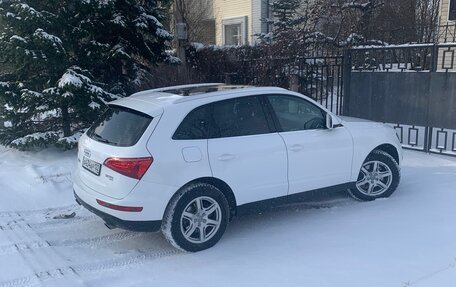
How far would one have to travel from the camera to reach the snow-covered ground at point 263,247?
12.5 feet

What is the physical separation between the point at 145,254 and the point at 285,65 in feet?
22.3

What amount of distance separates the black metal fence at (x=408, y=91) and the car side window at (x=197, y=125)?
476cm

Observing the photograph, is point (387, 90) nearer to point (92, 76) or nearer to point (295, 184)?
point (295, 184)

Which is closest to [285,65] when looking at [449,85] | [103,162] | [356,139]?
[449,85]

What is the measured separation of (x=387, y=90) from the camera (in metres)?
8.49

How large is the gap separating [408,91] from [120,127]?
18.9 feet

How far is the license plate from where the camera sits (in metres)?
4.31

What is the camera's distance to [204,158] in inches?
168

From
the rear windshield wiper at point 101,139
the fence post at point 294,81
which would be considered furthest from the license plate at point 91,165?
the fence post at point 294,81

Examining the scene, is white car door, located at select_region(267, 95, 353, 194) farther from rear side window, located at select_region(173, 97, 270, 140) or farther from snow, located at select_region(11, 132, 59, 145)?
snow, located at select_region(11, 132, 59, 145)

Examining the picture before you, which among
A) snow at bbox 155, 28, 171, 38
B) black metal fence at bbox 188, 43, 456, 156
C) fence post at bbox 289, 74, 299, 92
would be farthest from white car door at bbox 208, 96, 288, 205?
fence post at bbox 289, 74, 299, 92

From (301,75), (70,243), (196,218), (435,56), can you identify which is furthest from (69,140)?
(435,56)

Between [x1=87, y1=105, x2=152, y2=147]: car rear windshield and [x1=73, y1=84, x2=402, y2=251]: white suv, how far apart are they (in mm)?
13

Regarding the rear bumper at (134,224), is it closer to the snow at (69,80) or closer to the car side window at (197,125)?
the car side window at (197,125)
